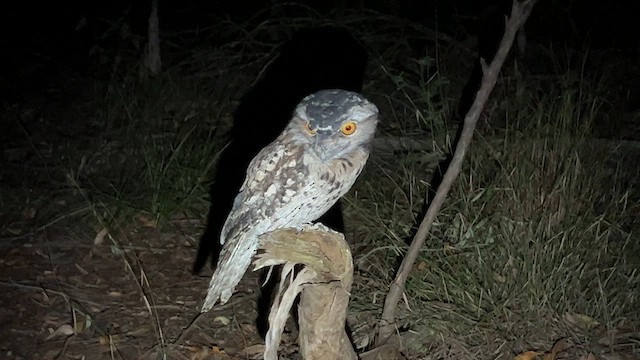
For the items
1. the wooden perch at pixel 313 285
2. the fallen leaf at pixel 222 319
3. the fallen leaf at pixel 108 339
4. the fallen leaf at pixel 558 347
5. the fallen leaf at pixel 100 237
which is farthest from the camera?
the fallen leaf at pixel 100 237

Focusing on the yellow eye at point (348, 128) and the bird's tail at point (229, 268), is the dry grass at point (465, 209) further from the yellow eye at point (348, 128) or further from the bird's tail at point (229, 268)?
the yellow eye at point (348, 128)

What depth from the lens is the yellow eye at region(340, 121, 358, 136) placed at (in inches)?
110

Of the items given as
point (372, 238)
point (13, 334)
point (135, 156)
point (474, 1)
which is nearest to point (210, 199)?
point (135, 156)

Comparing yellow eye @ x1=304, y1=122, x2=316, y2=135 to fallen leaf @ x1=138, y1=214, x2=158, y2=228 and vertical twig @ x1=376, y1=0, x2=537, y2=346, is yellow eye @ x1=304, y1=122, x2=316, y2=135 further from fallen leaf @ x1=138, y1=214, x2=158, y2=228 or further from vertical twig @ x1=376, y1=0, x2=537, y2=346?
fallen leaf @ x1=138, y1=214, x2=158, y2=228

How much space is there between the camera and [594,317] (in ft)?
11.0

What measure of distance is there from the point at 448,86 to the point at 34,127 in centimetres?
292

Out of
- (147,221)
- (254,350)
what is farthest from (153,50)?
(254,350)

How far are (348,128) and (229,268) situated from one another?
753mm

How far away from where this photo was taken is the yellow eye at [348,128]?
2.79m

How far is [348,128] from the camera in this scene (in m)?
2.82

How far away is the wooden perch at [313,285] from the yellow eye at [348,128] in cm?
37

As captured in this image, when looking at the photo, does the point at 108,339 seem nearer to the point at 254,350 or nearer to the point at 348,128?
the point at 254,350

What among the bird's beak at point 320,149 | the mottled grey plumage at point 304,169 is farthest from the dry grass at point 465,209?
the bird's beak at point 320,149

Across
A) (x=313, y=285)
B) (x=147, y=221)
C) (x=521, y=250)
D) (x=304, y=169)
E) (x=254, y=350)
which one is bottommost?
(x=254, y=350)
